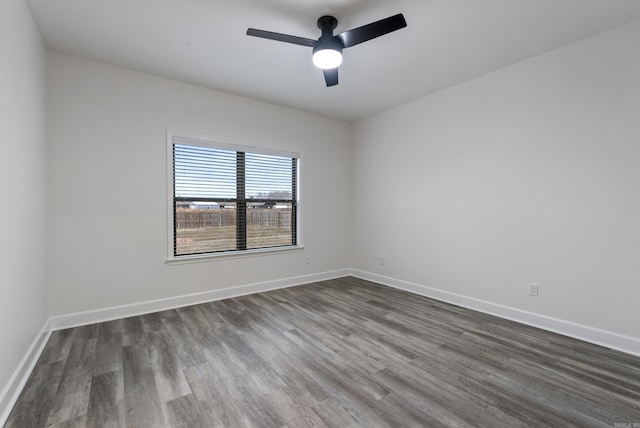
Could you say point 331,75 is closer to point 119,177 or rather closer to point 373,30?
point 373,30

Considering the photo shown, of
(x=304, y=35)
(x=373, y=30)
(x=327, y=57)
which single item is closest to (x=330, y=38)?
(x=327, y=57)

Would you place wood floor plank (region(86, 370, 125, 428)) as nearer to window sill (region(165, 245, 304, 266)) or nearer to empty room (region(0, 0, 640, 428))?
empty room (region(0, 0, 640, 428))

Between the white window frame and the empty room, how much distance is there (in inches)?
1.2

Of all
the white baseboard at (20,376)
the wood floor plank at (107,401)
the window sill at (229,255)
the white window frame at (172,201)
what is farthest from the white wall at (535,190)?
the white baseboard at (20,376)

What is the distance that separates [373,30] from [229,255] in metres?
3.16

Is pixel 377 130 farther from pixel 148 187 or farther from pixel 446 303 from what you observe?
pixel 148 187

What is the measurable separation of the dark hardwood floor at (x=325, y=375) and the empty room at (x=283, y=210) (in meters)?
0.02

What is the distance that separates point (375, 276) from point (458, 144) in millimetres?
2379

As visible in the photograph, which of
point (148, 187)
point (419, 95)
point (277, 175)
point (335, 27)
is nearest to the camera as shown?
point (335, 27)

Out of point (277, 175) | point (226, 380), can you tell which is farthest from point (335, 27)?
point (226, 380)

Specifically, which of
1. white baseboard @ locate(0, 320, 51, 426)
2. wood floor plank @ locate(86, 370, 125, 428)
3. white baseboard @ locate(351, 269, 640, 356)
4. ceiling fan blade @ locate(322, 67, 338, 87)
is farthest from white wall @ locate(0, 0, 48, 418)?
white baseboard @ locate(351, 269, 640, 356)

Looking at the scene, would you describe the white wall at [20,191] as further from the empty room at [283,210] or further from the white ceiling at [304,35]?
the white ceiling at [304,35]

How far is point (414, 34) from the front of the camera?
2629 mm

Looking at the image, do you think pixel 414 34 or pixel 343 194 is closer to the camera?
pixel 414 34
